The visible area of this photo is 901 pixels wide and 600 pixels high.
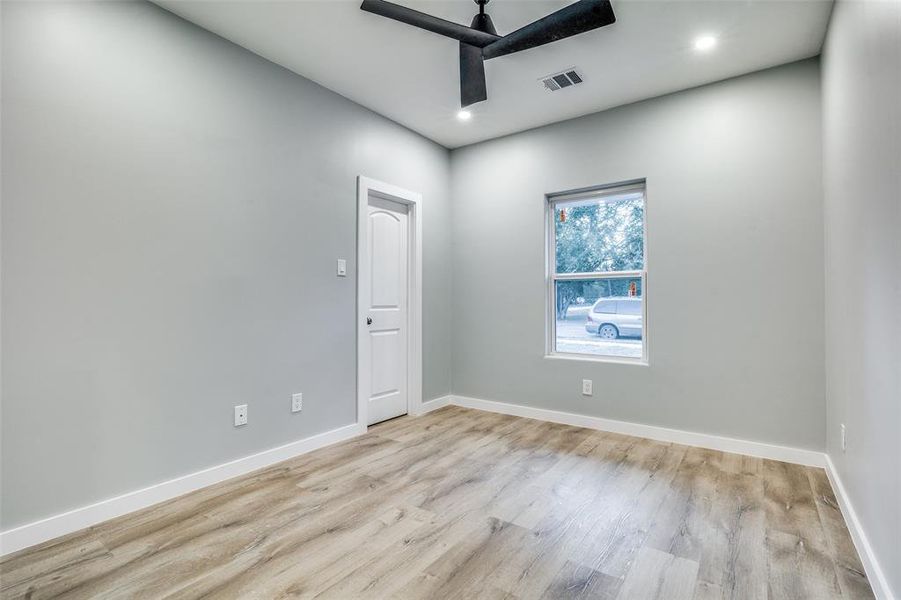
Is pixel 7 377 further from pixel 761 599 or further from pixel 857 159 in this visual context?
pixel 857 159

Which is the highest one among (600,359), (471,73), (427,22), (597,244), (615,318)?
(427,22)

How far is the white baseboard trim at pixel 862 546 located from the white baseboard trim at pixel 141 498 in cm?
292

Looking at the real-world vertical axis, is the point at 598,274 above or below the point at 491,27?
below

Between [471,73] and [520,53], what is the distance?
60 cm

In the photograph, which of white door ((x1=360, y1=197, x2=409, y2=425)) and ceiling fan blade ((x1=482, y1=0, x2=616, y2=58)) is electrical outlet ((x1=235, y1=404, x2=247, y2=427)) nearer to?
white door ((x1=360, y1=197, x2=409, y2=425))

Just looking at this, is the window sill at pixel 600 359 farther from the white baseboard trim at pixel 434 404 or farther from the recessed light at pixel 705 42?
the recessed light at pixel 705 42

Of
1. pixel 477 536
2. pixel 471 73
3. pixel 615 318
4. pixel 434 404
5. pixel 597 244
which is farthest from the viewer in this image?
pixel 434 404

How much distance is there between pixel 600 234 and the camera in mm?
3750

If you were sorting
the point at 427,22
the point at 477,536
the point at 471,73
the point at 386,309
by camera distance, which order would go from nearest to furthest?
1. the point at 477,536
2. the point at 427,22
3. the point at 471,73
4. the point at 386,309

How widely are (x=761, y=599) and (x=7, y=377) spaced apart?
10.2 ft

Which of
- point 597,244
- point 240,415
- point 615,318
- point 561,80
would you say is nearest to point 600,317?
point 615,318

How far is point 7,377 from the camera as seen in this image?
1867 mm

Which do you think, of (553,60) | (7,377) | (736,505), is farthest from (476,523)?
(553,60)

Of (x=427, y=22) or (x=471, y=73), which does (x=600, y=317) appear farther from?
(x=427, y=22)
